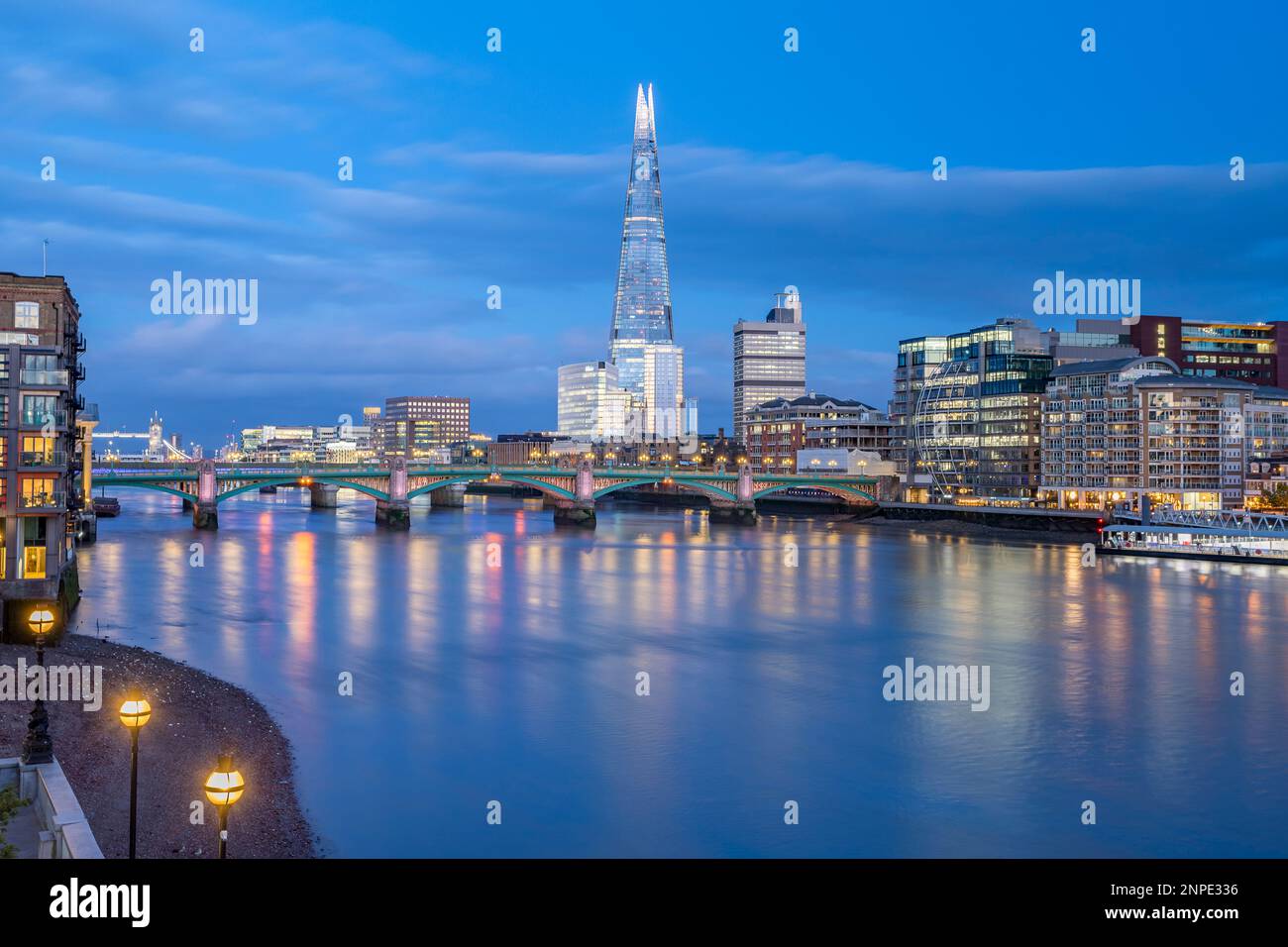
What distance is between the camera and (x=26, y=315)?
31406 millimetres

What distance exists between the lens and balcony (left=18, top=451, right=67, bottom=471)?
3125 cm

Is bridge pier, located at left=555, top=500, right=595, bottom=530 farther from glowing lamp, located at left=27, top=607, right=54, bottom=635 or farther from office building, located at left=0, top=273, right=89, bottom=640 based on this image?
glowing lamp, located at left=27, top=607, right=54, bottom=635

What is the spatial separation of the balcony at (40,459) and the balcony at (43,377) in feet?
6.24

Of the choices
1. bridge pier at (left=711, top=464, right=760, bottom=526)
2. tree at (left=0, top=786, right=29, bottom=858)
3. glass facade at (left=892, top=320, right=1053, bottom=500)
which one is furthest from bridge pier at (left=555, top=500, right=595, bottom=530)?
tree at (left=0, top=786, right=29, bottom=858)

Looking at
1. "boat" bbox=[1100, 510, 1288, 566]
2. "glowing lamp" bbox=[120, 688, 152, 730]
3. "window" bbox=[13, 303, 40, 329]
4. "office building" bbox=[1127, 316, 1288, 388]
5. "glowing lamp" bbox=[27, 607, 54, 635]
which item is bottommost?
"boat" bbox=[1100, 510, 1288, 566]

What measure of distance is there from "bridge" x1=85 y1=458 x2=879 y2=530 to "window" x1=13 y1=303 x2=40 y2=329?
4049 cm

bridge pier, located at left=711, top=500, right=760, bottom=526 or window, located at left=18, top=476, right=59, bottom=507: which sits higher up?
window, located at left=18, top=476, right=59, bottom=507

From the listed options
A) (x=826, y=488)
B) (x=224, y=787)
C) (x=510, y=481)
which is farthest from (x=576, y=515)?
(x=224, y=787)

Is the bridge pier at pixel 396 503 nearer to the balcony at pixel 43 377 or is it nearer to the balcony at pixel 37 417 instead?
the balcony at pixel 37 417

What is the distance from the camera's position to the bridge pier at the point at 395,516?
87312 millimetres

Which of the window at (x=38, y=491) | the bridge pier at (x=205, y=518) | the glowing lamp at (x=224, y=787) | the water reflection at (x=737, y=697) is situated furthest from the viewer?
the bridge pier at (x=205, y=518)

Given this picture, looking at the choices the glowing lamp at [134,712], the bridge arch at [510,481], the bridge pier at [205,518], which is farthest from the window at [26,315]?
the bridge arch at [510,481]

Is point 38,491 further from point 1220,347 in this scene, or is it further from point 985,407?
point 1220,347

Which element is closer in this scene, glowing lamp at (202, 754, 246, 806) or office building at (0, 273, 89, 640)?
glowing lamp at (202, 754, 246, 806)
